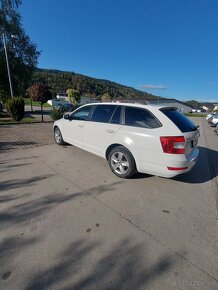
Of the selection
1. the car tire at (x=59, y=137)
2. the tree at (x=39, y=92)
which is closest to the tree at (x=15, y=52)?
the tree at (x=39, y=92)

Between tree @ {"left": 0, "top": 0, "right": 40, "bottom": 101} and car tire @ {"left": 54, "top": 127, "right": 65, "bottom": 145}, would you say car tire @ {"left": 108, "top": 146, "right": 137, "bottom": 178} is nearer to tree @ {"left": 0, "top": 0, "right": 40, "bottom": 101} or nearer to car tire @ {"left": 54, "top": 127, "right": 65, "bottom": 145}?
car tire @ {"left": 54, "top": 127, "right": 65, "bottom": 145}

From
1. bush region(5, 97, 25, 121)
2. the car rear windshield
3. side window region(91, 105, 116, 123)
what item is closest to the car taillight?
the car rear windshield

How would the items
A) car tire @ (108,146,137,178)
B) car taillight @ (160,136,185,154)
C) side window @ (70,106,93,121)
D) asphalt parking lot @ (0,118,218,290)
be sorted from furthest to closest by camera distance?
side window @ (70,106,93,121) < car tire @ (108,146,137,178) < car taillight @ (160,136,185,154) < asphalt parking lot @ (0,118,218,290)

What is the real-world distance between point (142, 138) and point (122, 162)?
77cm

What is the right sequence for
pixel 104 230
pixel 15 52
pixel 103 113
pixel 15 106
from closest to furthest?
pixel 104 230 → pixel 103 113 → pixel 15 106 → pixel 15 52

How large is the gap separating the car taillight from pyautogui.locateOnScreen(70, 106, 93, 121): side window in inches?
95.7

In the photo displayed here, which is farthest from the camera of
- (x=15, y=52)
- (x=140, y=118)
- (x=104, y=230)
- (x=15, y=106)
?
(x=15, y=52)

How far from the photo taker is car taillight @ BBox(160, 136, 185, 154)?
10.9 feet

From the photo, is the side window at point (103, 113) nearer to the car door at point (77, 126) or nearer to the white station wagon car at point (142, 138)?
the white station wagon car at point (142, 138)

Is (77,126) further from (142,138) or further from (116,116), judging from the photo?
(142,138)

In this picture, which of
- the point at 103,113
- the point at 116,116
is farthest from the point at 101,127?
the point at 116,116

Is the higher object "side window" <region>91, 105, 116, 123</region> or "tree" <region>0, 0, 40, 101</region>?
"tree" <region>0, 0, 40, 101</region>

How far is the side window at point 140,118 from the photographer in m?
3.59

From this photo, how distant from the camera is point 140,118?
3807 millimetres
